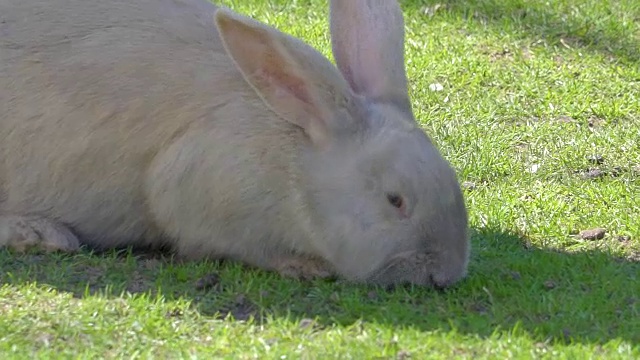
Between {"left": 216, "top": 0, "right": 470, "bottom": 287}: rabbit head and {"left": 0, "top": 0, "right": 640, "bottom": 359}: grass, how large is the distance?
122 mm

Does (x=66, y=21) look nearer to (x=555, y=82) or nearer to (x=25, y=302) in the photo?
(x=25, y=302)

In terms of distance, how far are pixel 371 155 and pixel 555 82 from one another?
10.5 ft

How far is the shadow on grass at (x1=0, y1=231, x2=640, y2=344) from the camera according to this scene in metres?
4.82

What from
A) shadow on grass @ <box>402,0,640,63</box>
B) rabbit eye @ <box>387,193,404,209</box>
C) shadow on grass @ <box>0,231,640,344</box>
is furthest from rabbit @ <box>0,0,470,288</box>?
shadow on grass @ <box>402,0,640,63</box>

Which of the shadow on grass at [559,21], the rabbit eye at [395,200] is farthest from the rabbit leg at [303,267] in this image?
the shadow on grass at [559,21]

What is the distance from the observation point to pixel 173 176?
555 centimetres

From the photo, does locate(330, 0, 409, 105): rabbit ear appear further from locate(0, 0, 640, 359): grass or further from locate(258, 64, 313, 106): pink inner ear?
locate(0, 0, 640, 359): grass

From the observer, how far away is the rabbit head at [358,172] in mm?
5168

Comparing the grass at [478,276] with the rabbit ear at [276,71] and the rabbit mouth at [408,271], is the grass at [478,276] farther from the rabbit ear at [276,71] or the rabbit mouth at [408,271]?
the rabbit ear at [276,71]

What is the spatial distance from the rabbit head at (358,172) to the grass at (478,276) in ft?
0.40

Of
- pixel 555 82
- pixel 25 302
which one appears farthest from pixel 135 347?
pixel 555 82

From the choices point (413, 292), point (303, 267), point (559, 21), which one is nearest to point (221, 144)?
point (303, 267)

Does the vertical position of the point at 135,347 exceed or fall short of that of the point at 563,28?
it exceeds it

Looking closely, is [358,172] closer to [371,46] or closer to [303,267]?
[303,267]
